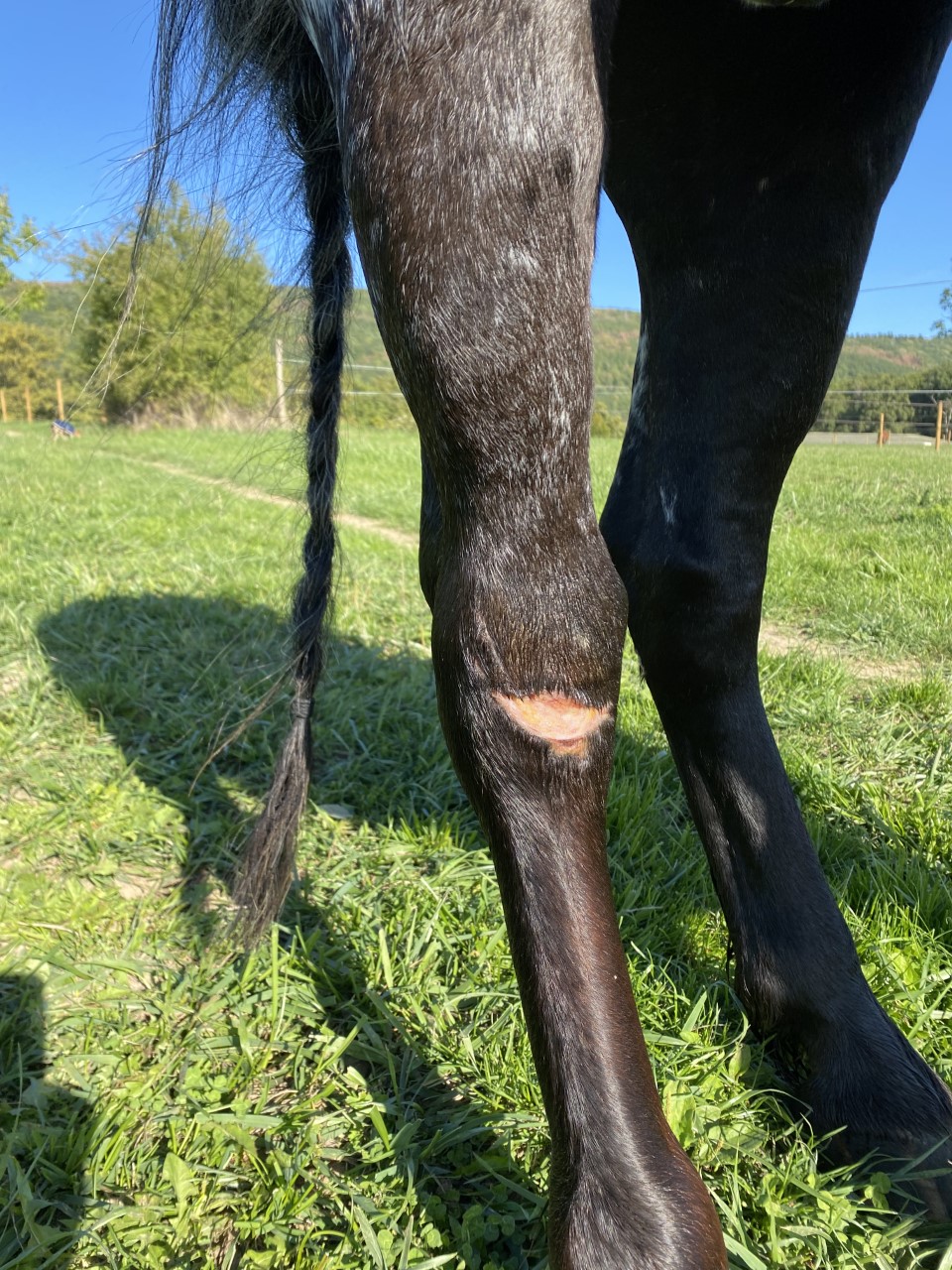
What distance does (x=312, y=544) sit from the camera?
1.57 m

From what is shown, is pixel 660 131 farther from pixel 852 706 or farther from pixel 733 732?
pixel 852 706

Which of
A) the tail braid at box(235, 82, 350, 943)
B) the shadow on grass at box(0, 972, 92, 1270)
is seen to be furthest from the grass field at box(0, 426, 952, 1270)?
the tail braid at box(235, 82, 350, 943)

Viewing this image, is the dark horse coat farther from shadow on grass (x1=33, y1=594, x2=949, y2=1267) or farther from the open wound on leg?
shadow on grass (x1=33, y1=594, x2=949, y2=1267)

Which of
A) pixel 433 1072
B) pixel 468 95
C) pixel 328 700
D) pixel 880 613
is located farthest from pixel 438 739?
pixel 880 613

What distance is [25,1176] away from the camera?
1.13 meters

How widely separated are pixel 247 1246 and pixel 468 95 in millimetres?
1330

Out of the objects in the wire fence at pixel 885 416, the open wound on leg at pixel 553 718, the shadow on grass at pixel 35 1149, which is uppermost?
the wire fence at pixel 885 416

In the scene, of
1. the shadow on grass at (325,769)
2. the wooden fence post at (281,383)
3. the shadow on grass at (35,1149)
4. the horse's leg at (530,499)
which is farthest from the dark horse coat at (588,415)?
the shadow on grass at (35,1149)

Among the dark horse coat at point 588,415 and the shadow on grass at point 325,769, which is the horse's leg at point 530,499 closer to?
the dark horse coat at point 588,415

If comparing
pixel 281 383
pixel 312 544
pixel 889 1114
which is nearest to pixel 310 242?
pixel 281 383

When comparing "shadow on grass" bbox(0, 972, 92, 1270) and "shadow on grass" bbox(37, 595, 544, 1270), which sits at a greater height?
"shadow on grass" bbox(37, 595, 544, 1270)

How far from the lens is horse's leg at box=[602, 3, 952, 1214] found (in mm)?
1120

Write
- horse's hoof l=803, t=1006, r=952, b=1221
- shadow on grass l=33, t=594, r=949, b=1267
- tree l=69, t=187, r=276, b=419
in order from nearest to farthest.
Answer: horse's hoof l=803, t=1006, r=952, b=1221 < shadow on grass l=33, t=594, r=949, b=1267 < tree l=69, t=187, r=276, b=419

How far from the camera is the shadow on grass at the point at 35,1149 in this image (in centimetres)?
106
